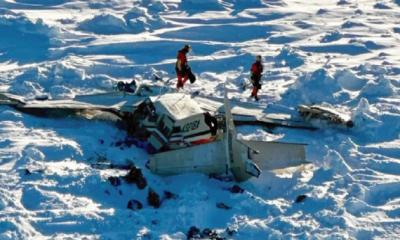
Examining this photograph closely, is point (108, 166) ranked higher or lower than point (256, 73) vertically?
lower

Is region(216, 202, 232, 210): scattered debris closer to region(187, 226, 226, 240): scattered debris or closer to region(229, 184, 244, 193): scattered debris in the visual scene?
region(229, 184, 244, 193): scattered debris

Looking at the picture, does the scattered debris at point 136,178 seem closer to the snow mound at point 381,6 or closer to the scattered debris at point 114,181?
the scattered debris at point 114,181

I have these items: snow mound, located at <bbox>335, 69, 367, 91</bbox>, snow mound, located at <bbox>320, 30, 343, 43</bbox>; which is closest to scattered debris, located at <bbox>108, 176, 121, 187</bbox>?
snow mound, located at <bbox>335, 69, 367, 91</bbox>

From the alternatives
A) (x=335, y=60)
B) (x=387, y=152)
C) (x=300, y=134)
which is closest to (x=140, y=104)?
(x=300, y=134)

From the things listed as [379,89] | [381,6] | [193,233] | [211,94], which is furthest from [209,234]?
[381,6]

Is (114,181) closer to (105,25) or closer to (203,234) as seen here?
(203,234)

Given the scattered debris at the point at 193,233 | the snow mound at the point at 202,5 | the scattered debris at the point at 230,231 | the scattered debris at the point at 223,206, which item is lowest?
the scattered debris at the point at 230,231

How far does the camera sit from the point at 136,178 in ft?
48.9

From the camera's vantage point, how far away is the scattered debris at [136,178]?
14844mm

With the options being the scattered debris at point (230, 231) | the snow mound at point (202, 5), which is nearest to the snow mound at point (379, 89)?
the scattered debris at point (230, 231)

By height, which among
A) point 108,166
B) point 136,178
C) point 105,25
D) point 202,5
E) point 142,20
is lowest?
point 108,166

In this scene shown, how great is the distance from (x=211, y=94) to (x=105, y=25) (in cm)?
917

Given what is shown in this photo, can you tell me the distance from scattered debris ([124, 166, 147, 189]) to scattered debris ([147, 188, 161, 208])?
397 mm

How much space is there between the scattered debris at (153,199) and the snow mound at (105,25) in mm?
14920
